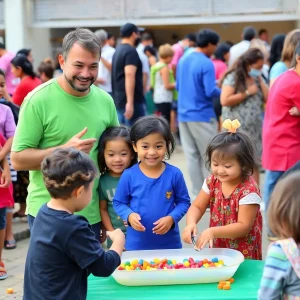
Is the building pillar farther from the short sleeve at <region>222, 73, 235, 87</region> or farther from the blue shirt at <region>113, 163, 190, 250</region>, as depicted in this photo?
the blue shirt at <region>113, 163, 190, 250</region>

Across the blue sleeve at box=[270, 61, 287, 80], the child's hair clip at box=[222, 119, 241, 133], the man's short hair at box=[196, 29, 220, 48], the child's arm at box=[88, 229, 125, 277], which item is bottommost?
the child's arm at box=[88, 229, 125, 277]

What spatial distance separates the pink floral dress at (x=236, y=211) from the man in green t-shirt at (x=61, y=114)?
764mm

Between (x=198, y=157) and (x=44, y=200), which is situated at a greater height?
(x=44, y=200)

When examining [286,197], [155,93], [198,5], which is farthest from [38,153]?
[198,5]

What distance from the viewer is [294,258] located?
8.37 feet

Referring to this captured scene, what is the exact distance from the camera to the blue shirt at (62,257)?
304cm

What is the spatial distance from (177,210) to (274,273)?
156 cm

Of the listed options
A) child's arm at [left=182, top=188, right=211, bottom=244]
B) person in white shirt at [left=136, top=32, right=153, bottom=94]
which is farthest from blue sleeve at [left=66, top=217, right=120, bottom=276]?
person in white shirt at [left=136, top=32, right=153, bottom=94]

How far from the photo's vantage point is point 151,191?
4.11 metres

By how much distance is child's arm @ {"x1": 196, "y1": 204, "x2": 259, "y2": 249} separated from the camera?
12.1ft

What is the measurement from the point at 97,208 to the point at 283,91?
2163 mm

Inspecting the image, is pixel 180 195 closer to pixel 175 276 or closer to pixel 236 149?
pixel 236 149

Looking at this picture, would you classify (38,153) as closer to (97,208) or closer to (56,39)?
(97,208)

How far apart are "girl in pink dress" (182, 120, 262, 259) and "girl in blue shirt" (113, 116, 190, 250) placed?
14 centimetres
